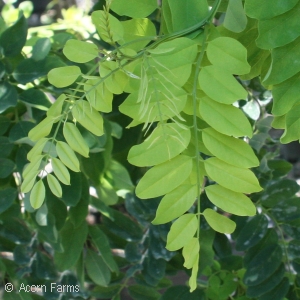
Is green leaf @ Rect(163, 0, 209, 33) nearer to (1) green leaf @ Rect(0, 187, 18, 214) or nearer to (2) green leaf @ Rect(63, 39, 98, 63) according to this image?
(2) green leaf @ Rect(63, 39, 98, 63)

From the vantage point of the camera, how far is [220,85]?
0.33 metres

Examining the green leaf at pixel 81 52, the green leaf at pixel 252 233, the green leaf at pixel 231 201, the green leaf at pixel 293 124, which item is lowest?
the green leaf at pixel 252 233

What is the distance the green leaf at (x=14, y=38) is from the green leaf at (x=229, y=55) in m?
0.35

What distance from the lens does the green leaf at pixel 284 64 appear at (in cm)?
34

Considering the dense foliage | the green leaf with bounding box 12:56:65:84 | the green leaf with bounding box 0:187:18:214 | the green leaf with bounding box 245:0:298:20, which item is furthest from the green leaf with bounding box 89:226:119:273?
the green leaf with bounding box 245:0:298:20

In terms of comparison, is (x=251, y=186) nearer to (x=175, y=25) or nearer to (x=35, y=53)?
(x=175, y=25)

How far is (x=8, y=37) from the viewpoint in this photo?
60 cm

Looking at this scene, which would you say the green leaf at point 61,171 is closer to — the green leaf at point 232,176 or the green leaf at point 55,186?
the green leaf at point 55,186

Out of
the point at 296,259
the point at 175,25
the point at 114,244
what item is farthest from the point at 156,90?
the point at 114,244

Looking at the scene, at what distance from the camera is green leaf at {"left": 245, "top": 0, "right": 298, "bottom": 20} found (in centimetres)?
33

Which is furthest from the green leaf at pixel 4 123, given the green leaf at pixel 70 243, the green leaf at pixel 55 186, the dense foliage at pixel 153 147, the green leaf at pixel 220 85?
the green leaf at pixel 220 85

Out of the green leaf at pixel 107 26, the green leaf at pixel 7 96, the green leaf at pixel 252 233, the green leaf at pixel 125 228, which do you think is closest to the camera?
the green leaf at pixel 107 26

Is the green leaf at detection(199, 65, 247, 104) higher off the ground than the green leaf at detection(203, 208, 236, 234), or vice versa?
the green leaf at detection(199, 65, 247, 104)

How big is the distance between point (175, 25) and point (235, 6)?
0.17 ft
